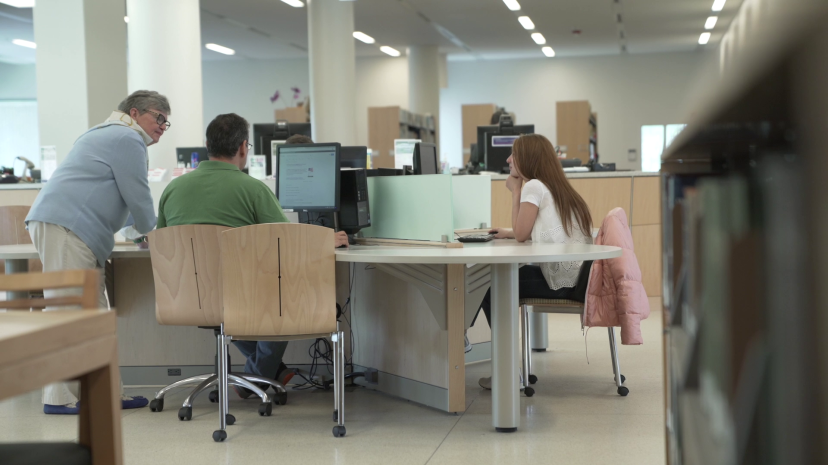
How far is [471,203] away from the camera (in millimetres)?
3902

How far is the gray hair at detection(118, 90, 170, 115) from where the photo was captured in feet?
10.8

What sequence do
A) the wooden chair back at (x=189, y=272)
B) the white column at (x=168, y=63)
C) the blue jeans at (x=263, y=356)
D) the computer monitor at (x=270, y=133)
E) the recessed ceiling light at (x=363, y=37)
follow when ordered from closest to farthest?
the wooden chair back at (x=189, y=272)
the blue jeans at (x=263, y=356)
the computer monitor at (x=270, y=133)
the white column at (x=168, y=63)
the recessed ceiling light at (x=363, y=37)

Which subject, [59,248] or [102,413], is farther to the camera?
[59,248]

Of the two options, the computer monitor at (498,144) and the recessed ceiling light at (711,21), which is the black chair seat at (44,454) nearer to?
the recessed ceiling light at (711,21)

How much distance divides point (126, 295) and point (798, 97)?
3.77 metres

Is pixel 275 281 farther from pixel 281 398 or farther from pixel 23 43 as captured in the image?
pixel 23 43

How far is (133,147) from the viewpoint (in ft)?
10.3

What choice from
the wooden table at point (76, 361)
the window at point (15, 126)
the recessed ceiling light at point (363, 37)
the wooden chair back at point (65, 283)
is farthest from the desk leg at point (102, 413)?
the window at point (15, 126)

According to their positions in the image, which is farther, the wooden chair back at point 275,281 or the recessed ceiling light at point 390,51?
the recessed ceiling light at point 390,51

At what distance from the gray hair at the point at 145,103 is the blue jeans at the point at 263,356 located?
1094 millimetres

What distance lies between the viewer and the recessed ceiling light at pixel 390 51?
13.0 m

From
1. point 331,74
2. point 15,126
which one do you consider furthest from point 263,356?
point 15,126

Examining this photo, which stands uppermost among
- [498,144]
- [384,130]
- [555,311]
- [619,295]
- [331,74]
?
[331,74]

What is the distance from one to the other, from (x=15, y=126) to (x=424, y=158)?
12.1 meters
